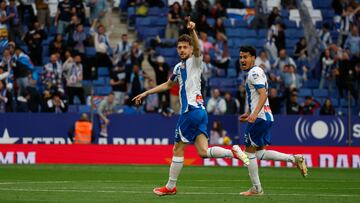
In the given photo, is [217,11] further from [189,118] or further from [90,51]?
[189,118]

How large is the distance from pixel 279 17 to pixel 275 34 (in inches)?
39.1

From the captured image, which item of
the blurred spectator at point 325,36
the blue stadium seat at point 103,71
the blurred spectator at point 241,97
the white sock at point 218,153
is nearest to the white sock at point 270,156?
the white sock at point 218,153

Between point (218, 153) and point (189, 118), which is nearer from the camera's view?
point (189, 118)

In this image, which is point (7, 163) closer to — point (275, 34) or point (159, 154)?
point (159, 154)

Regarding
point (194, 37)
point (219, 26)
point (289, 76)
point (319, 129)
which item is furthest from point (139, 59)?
point (194, 37)

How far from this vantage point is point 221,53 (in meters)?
32.5

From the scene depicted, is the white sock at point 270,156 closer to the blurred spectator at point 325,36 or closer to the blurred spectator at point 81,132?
the blurred spectator at point 81,132

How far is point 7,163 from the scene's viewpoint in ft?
89.8

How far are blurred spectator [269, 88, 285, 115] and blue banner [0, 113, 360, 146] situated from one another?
0.46 m

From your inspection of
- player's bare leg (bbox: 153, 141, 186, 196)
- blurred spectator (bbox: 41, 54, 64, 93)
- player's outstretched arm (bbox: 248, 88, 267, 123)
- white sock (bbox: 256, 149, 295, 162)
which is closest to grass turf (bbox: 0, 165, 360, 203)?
player's bare leg (bbox: 153, 141, 186, 196)

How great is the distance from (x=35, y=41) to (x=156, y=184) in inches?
554

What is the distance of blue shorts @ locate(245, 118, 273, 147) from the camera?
1530cm

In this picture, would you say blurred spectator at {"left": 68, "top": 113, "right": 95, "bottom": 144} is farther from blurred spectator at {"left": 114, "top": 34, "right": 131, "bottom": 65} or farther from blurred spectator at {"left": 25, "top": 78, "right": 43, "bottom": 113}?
blurred spectator at {"left": 114, "top": 34, "right": 131, "bottom": 65}

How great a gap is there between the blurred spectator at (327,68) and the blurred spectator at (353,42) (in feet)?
3.00
